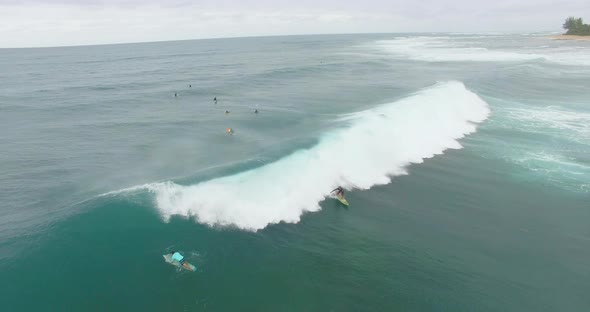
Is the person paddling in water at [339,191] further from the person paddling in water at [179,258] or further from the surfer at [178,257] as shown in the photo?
the surfer at [178,257]

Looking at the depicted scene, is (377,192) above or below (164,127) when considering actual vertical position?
below

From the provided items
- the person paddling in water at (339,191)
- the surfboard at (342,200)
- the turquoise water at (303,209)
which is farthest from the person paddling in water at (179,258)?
the person paddling in water at (339,191)

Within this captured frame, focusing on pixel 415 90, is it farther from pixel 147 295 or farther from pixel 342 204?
pixel 147 295

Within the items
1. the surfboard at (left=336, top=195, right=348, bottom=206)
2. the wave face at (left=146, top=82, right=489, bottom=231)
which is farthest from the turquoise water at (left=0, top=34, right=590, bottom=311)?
the surfboard at (left=336, top=195, right=348, bottom=206)

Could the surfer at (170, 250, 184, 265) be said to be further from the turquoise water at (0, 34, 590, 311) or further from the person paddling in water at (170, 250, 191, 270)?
the turquoise water at (0, 34, 590, 311)

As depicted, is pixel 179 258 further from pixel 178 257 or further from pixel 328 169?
pixel 328 169

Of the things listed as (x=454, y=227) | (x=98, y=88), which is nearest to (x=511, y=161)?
Answer: (x=454, y=227)
